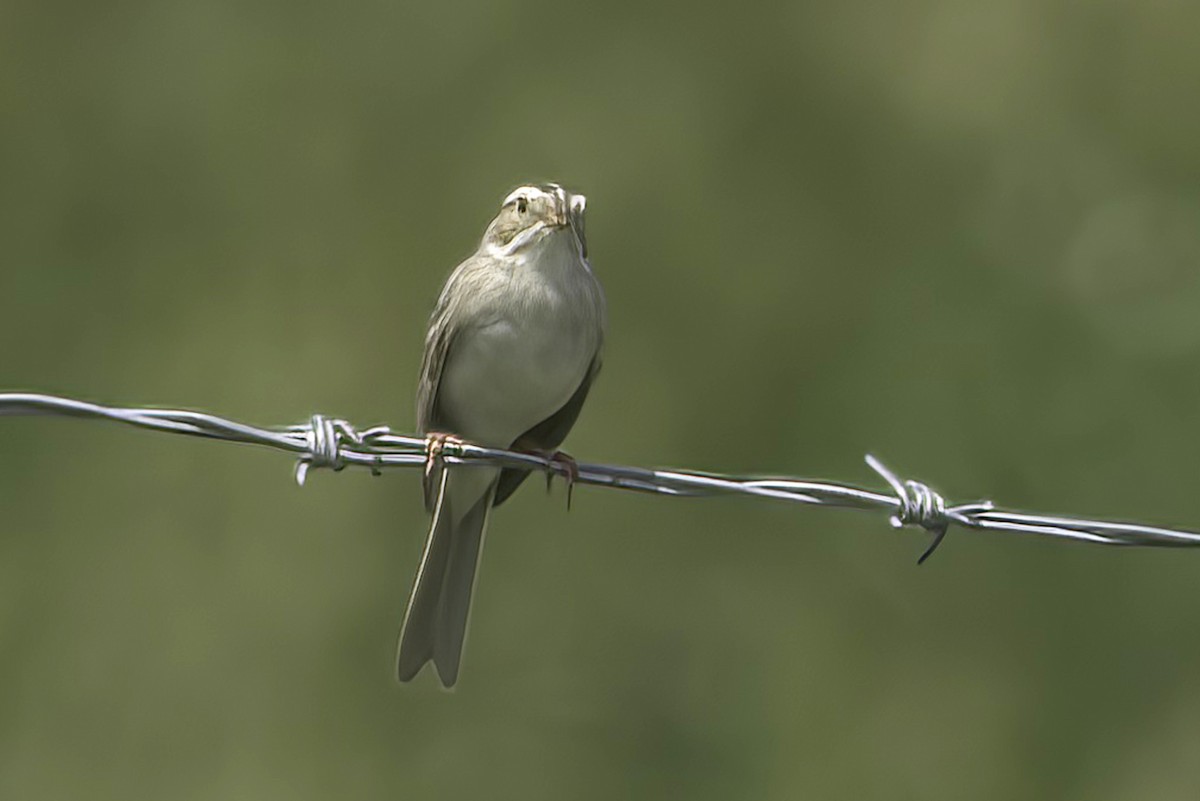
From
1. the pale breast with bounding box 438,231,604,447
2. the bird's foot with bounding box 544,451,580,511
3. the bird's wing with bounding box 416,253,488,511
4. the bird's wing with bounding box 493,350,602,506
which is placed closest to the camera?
the bird's foot with bounding box 544,451,580,511

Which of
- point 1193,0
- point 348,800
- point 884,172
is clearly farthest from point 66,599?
point 1193,0

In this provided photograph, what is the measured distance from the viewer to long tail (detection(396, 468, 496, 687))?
15.5 feet

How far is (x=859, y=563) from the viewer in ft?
25.6

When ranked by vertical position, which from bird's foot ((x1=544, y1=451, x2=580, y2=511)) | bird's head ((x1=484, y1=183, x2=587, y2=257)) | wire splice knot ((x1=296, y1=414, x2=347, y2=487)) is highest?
bird's head ((x1=484, y1=183, x2=587, y2=257))

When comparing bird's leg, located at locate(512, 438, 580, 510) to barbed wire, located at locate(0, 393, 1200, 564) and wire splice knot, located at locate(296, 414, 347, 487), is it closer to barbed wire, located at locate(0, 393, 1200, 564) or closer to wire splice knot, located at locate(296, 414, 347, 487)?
barbed wire, located at locate(0, 393, 1200, 564)

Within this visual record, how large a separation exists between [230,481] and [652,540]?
180cm

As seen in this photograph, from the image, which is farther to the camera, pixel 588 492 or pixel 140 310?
pixel 140 310

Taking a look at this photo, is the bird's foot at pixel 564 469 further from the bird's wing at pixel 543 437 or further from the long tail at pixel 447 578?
the bird's wing at pixel 543 437

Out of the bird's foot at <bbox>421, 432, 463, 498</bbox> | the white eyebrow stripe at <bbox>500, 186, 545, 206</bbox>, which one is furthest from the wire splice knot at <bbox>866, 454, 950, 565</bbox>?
the white eyebrow stripe at <bbox>500, 186, 545, 206</bbox>

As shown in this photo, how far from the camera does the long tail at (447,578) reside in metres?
4.73

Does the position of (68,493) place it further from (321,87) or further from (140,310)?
(321,87)

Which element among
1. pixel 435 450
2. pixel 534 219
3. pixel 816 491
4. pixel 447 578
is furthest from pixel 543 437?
pixel 816 491

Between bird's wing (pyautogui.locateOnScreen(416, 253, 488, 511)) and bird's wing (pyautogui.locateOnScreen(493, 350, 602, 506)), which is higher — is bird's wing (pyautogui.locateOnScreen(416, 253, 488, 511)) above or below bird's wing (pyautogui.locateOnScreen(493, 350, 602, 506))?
above

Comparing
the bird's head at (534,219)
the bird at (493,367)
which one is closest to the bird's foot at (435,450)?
the bird at (493,367)
